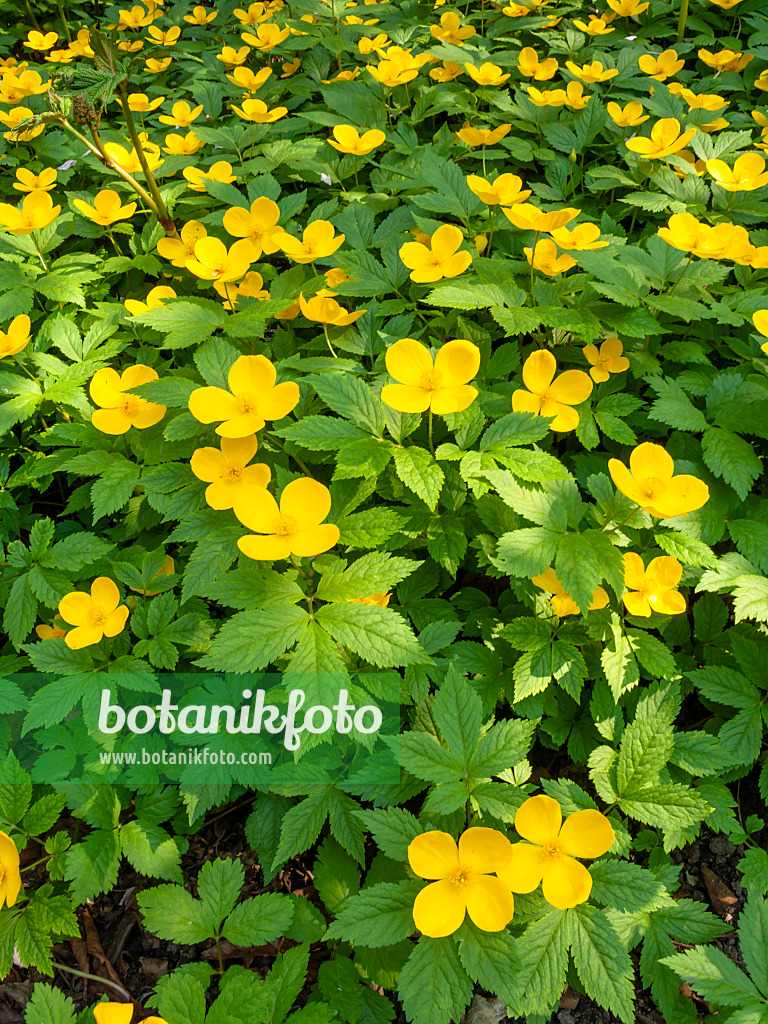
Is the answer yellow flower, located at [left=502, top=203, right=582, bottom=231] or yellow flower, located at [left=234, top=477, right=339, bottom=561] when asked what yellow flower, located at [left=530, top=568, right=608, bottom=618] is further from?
yellow flower, located at [left=502, top=203, right=582, bottom=231]

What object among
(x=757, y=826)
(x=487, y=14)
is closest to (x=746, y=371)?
(x=757, y=826)

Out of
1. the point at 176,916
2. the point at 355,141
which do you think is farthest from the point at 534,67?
the point at 176,916

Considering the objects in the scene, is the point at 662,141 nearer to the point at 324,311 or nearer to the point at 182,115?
the point at 324,311

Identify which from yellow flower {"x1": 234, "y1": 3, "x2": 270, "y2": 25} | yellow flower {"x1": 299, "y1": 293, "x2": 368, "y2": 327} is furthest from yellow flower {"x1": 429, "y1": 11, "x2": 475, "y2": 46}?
yellow flower {"x1": 299, "y1": 293, "x2": 368, "y2": 327}

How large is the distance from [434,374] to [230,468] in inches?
23.1

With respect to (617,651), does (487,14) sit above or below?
above

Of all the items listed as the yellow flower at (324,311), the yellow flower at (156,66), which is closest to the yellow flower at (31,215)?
the yellow flower at (324,311)

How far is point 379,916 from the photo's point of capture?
4.66 feet

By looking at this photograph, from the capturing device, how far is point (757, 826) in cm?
187

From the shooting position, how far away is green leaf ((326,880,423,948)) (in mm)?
1387

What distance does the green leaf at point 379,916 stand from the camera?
139 cm

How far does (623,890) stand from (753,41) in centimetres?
397

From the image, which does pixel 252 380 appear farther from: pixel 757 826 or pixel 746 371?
pixel 757 826

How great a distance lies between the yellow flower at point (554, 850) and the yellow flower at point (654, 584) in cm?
58
